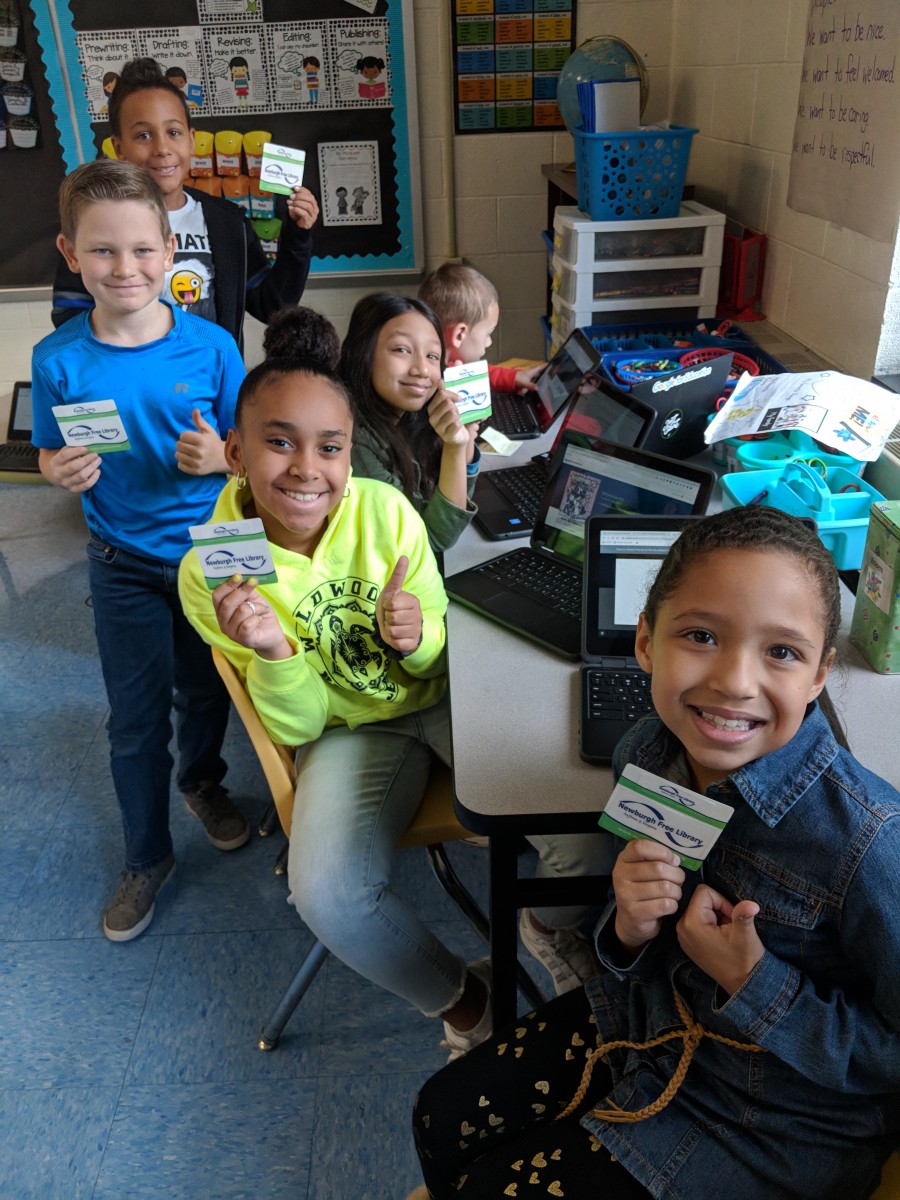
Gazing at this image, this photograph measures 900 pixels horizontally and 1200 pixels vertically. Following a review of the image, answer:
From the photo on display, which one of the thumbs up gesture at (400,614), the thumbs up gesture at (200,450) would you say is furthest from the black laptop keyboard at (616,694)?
the thumbs up gesture at (200,450)

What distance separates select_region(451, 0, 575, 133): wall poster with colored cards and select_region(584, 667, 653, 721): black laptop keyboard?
3046 mm

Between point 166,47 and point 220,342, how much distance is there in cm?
226

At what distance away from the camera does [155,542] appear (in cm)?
189

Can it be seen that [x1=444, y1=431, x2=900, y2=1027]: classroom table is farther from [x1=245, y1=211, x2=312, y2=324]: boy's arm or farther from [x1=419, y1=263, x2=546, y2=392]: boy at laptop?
[x1=245, y1=211, x2=312, y2=324]: boy's arm

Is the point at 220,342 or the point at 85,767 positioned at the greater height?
the point at 220,342

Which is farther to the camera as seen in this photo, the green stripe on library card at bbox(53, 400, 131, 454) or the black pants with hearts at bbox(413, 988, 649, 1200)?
the green stripe on library card at bbox(53, 400, 131, 454)

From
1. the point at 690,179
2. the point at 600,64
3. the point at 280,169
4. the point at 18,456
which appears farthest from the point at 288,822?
the point at 18,456

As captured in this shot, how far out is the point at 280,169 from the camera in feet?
7.30

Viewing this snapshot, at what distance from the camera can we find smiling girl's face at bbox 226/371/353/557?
1506mm

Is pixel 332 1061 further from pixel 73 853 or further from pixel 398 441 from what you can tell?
pixel 398 441

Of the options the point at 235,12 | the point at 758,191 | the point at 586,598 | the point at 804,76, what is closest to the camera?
the point at 586,598

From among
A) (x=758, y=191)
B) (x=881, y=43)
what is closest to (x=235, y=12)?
(x=758, y=191)

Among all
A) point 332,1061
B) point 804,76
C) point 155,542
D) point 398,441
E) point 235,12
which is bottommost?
point 332,1061

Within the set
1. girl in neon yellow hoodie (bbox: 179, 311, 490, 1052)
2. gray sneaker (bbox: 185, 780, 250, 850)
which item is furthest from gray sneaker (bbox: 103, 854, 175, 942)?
girl in neon yellow hoodie (bbox: 179, 311, 490, 1052)
